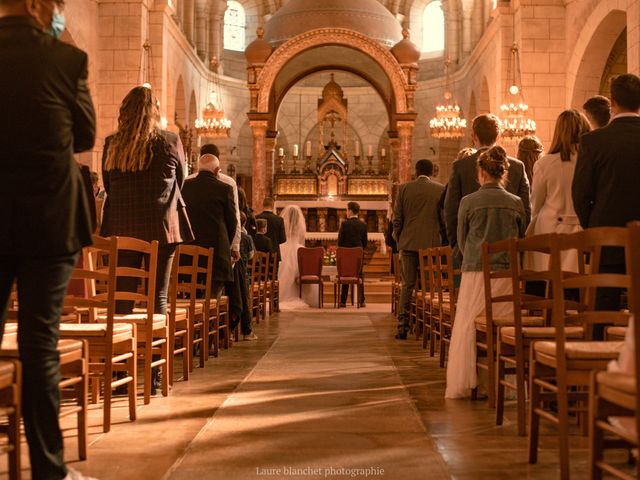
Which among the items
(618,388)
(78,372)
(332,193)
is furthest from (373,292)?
(618,388)

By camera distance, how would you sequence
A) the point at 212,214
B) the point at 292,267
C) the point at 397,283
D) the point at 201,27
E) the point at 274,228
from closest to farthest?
1. the point at 212,214
2. the point at 397,283
3. the point at 274,228
4. the point at 292,267
5. the point at 201,27

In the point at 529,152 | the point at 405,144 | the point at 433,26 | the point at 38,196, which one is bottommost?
the point at 38,196

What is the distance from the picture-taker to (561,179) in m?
5.65

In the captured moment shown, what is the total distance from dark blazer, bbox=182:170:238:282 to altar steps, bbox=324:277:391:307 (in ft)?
27.3

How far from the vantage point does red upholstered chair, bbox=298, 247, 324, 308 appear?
46.0 feet

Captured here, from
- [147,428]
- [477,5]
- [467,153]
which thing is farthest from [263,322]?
[477,5]

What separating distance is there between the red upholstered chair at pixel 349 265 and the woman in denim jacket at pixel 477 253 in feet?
27.5

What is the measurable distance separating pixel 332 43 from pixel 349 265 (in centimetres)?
696

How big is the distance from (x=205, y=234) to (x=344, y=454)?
372 centimetres

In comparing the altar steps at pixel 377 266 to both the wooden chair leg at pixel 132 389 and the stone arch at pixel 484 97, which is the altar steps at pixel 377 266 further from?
the wooden chair leg at pixel 132 389

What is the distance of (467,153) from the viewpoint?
683 cm

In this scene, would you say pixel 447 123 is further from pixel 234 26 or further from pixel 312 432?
pixel 312 432

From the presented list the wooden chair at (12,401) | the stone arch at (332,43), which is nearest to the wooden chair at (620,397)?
the wooden chair at (12,401)

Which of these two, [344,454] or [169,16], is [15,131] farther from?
[169,16]
